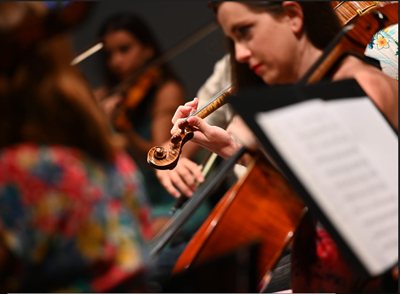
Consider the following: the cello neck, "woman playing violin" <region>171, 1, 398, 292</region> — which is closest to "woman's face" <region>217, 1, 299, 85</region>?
"woman playing violin" <region>171, 1, 398, 292</region>

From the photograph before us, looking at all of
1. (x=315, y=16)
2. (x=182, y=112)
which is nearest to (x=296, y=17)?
(x=315, y=16)

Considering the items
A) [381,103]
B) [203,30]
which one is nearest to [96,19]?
[203,30]

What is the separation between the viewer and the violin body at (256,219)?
0.76 m

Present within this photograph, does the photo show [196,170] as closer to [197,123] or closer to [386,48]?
[197,123]

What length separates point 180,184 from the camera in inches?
49.5

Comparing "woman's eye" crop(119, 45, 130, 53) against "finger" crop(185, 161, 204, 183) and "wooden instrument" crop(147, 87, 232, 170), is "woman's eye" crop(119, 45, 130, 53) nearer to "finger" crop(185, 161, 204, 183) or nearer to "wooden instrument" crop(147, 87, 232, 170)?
"wooden instrument" crop(147, 87, 232, 170)

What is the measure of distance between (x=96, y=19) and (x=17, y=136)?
33 centimetres

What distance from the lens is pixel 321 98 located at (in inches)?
28.2

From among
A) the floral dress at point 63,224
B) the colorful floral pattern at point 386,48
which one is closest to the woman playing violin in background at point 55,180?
the floral dress at point 63,224

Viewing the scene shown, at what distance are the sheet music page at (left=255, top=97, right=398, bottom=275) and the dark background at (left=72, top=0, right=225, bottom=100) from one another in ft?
1.42

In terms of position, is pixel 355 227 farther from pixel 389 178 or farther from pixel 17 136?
pixel 17 136

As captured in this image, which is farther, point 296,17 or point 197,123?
point 197,123

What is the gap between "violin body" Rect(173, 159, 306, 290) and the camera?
76 cm

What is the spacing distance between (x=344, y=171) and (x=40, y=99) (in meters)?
0.51
